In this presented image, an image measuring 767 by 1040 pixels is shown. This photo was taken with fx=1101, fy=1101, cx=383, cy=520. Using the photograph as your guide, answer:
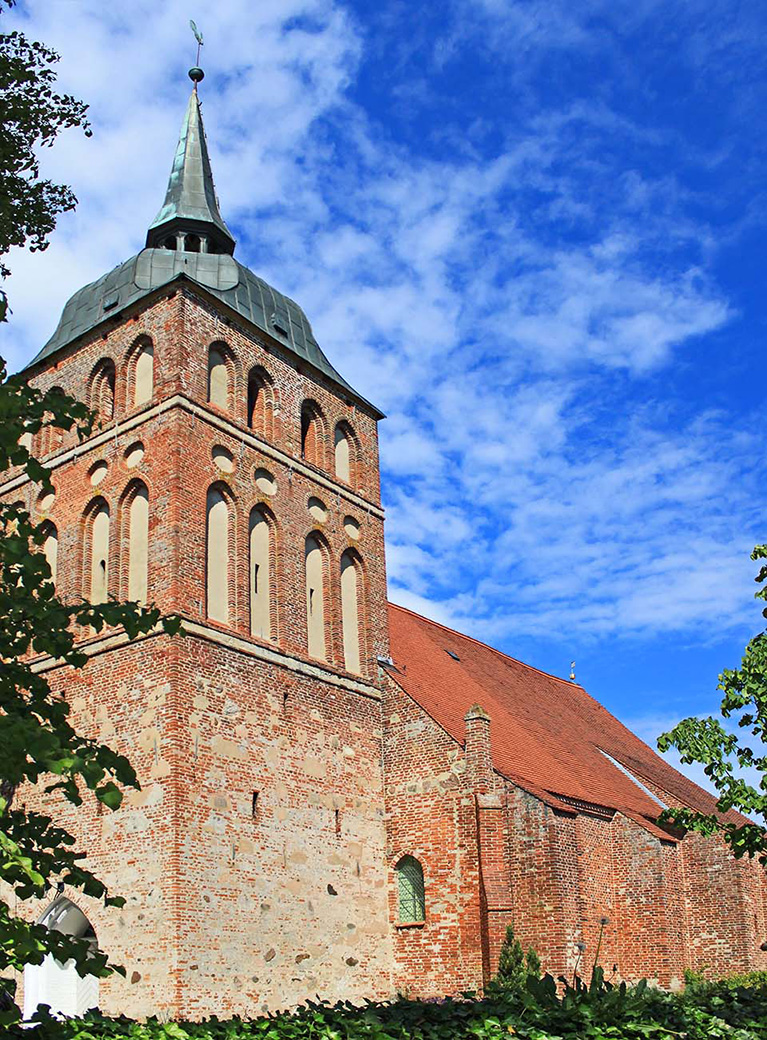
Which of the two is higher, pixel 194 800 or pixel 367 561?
pixel 367 561

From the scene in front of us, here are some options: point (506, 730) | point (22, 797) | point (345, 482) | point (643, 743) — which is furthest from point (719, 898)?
point (22, 797)

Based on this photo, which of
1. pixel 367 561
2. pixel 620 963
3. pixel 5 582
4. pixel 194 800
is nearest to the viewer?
pixel 5 582

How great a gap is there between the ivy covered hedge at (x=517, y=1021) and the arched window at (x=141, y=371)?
12066 mm

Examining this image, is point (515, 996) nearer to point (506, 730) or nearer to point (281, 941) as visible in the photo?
point (281, 941)

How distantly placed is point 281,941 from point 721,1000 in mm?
9217

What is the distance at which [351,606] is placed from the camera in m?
20.7

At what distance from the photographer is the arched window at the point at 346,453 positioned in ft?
71.6

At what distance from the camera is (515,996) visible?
784 centimetres

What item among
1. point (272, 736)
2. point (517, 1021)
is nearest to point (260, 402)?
point (272, 736)

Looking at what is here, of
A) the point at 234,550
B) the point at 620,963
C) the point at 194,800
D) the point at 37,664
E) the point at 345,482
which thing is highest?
the point at 345,482

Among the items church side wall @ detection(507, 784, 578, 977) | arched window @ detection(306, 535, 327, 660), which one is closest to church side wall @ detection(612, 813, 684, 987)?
church side wall @ detection(507, 784, 578, 977)

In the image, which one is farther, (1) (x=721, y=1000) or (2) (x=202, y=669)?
(2) (x=202, y=669)

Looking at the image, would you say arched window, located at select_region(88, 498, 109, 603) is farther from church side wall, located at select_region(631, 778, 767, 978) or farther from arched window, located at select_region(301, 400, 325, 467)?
church side wall, located at select_region(631, 778, 767, 978)

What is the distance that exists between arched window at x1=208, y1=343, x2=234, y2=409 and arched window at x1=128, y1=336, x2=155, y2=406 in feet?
3.26
